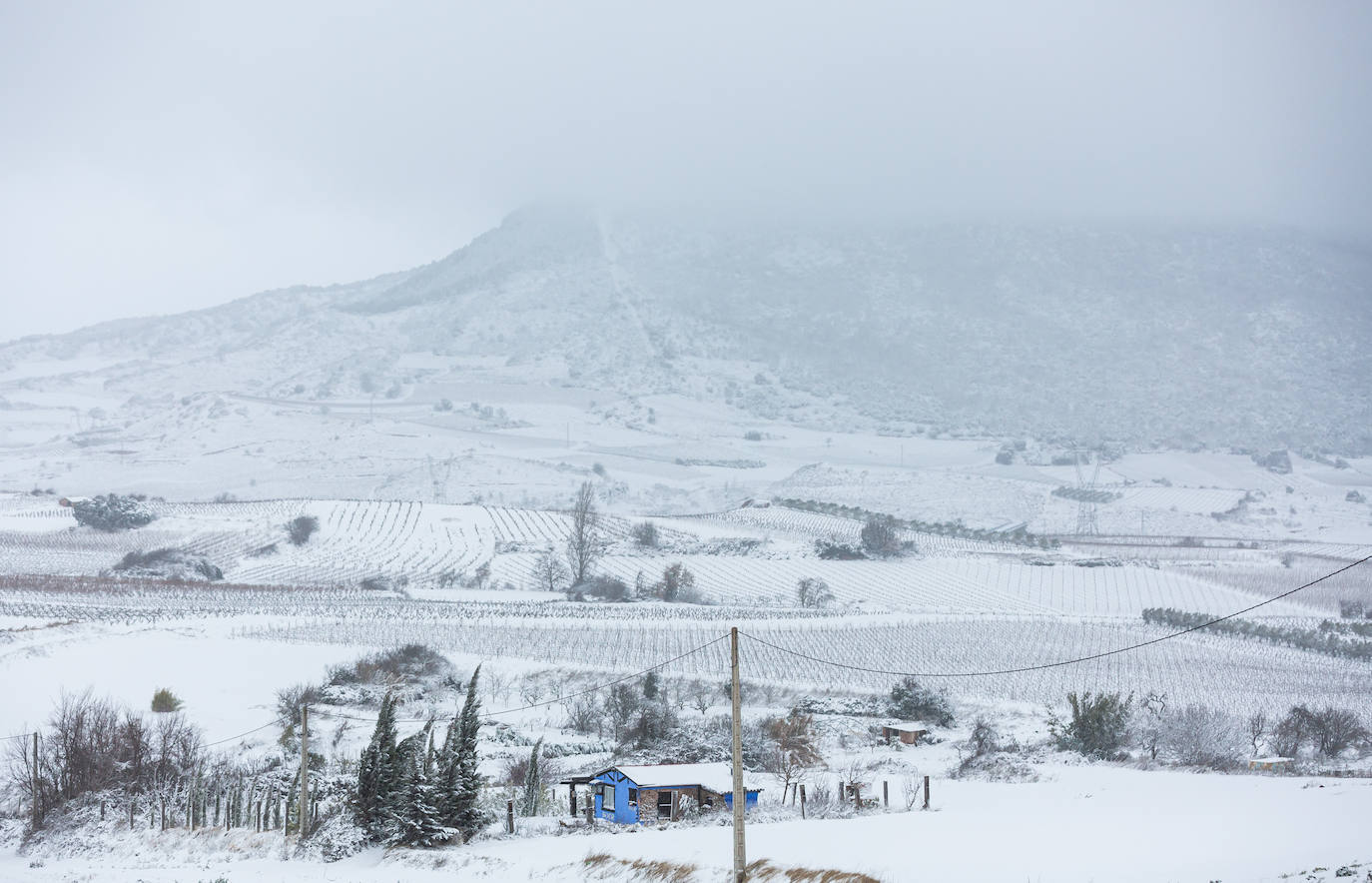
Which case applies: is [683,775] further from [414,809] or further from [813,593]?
[813,593]

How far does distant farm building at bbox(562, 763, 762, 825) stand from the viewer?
2619 centimetres

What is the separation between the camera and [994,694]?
41.1m

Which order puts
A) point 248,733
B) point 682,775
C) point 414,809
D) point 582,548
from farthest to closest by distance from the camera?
point 582,548
point 248,733
point 682,775
point 414,809

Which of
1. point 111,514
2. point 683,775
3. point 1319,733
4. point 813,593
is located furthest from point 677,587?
point 111,514

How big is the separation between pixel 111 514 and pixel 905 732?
68.4m

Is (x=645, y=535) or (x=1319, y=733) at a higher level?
(x=645, y=535)

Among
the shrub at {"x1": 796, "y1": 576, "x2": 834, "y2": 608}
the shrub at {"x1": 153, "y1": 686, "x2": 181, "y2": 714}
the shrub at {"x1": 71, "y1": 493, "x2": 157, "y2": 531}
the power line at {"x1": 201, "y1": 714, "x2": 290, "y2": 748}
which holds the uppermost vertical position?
the shrub at {"x1": 71, "y1": 493, "x2": 157, "y2": 531}

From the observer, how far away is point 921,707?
3750cm

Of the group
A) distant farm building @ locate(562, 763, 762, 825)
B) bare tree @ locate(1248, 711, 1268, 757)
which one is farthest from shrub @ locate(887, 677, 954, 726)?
distant farm building @ locate(562, 763, 762, 825)

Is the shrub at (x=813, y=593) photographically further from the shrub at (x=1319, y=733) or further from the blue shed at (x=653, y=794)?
the blue shed at (x=653, y=794)

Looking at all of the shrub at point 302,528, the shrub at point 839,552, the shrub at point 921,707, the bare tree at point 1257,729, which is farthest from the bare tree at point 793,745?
the shrub at point 302,528

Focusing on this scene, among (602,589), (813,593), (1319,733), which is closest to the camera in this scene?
(1319,733)

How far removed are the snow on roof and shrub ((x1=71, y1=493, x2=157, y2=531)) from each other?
68.0 metres

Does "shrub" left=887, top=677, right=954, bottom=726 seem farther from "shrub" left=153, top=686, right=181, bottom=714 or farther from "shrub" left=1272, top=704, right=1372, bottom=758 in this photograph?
"shrub" left=153, top=686, right=181, bottom=714
